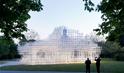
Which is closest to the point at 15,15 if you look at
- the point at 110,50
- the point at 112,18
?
the point at 112,18

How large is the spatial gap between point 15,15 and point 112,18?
982cm

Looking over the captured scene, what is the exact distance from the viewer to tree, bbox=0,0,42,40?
32.3m

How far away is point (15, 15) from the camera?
33312 mm

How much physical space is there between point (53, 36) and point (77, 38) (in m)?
4.50

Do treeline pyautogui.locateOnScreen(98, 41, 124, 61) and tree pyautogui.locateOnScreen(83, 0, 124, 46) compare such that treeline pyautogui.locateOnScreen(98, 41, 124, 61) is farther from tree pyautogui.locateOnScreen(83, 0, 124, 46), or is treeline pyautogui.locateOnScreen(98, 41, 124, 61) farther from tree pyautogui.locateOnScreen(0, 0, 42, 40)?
tree pyautogui.locateOnScreen(0, 0, 42, 40)

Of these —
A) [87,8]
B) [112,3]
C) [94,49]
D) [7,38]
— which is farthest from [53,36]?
[87,8]

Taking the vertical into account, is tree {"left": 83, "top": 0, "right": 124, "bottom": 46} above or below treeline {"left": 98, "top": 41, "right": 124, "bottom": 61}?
above

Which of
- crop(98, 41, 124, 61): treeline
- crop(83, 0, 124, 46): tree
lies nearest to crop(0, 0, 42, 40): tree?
crop(83, 0, 124, 46): tree

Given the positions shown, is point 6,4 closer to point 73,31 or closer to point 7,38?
point 7,38

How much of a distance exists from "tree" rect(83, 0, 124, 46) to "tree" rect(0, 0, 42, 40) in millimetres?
5647

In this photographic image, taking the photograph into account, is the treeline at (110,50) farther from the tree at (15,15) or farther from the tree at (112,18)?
the tree at (15,15)

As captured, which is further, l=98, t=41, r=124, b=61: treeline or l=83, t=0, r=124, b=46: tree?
l=98, t=41, r=124, b=61: treeline

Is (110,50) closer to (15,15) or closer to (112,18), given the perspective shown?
(112,18)

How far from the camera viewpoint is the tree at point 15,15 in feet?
106
